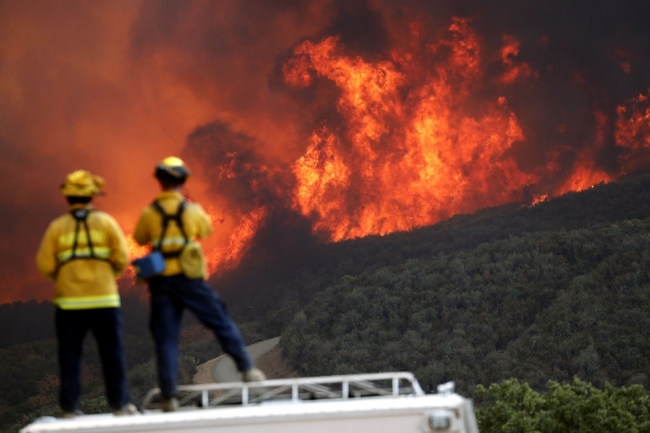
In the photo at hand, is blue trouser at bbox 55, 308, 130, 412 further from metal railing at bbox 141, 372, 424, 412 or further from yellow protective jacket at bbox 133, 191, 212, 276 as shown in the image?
yellow protective jacket at bbox 133, 191, 212, 276

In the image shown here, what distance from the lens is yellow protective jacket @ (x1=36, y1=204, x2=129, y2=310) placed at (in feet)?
22.2

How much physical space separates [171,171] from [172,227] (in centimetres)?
43

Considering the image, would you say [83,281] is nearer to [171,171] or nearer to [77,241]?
[77,241]

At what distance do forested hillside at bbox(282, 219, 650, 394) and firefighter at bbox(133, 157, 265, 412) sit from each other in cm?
4839

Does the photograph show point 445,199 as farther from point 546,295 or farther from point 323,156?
point 546,295

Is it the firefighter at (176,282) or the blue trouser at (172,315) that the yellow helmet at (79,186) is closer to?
the firefighter at (176,282)

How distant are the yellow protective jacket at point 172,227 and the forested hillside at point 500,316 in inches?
1913

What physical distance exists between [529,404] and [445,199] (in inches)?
3508

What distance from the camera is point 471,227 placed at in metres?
103

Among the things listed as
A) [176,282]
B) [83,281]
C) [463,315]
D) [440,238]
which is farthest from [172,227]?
[440,238]

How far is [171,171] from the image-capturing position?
22.2 ft

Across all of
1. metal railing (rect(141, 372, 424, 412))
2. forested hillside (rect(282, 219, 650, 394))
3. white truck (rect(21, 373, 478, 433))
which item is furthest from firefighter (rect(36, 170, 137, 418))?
forested hillside (rect(282, 219, 650, 394))

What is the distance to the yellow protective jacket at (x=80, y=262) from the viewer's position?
6762mm

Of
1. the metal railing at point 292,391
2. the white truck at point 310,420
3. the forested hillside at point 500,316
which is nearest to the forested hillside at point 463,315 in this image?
the forested hillside at point 500,316
